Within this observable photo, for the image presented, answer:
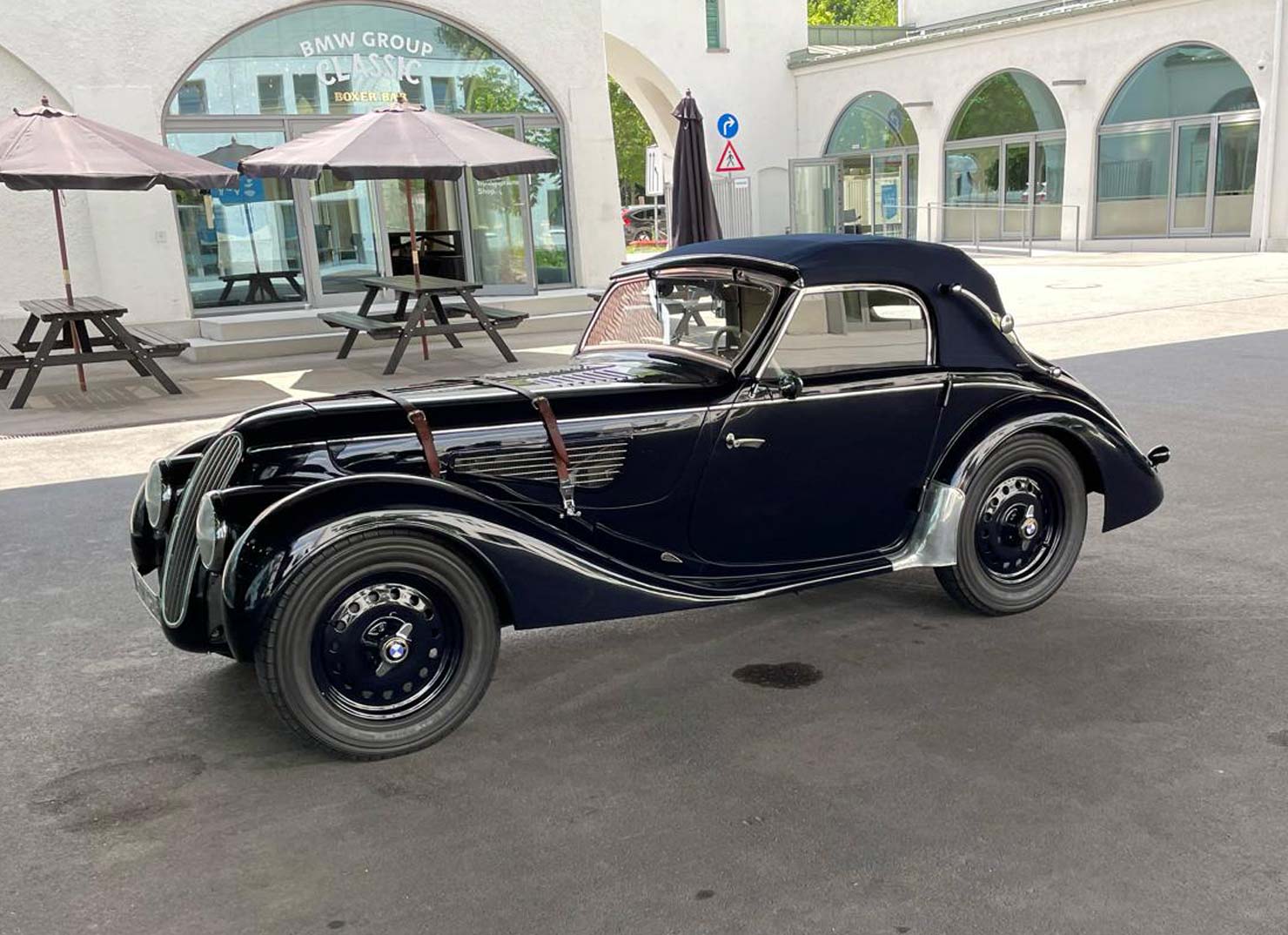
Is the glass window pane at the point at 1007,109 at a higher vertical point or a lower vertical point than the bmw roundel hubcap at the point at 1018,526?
higher

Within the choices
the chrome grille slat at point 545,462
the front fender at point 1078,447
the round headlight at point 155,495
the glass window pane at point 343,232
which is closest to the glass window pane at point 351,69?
the glass window pane at point 343,232

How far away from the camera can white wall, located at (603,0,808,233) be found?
30.1 meters

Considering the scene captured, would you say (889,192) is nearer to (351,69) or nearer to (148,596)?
(351,69)

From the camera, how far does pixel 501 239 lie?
1603 centimetres

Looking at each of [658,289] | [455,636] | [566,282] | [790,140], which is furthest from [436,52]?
[790,140]

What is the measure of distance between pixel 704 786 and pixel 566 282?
13740mm

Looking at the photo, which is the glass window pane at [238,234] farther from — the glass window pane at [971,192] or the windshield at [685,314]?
the glass window pane at [971,192]

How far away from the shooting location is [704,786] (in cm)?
329

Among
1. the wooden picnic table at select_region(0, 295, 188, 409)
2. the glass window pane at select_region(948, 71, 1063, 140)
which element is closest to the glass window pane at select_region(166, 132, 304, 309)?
the wooden picnic table at select_region(0, 295, 188, 409)

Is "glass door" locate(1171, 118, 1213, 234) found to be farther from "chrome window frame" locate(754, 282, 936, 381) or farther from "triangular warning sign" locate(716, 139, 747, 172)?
"chrome window frame" locate(754, 282, 936, 381)

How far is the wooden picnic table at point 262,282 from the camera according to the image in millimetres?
14508

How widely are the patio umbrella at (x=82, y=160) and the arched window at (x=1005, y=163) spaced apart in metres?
19.4

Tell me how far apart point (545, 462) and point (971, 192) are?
88.7ft

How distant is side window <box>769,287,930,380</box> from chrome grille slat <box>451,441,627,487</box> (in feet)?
2.37
